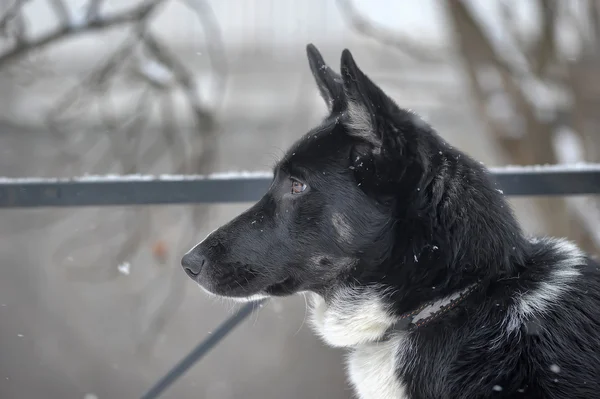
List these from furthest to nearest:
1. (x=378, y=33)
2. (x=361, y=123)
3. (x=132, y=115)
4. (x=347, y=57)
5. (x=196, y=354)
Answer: (x=378, y=33), (x=132, y=115), (x=196, y=354), (x=361, y=123), (x=347, y=57)

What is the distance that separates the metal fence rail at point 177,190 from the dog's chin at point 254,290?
0.32m

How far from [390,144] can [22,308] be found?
4.43m

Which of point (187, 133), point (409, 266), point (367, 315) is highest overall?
point (409, 266)

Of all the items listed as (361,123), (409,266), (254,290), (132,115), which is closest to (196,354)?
(254,290)

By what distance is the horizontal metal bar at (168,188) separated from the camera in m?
2.52

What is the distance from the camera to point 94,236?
5395 mm

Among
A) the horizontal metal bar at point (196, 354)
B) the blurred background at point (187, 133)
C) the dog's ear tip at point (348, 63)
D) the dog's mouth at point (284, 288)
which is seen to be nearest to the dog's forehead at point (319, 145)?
the dog's ear tip at point (348, 63)

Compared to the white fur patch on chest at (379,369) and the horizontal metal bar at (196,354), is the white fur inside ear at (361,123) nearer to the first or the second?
the white fur patch on chest at (379,369)

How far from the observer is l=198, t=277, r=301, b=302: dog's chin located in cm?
214

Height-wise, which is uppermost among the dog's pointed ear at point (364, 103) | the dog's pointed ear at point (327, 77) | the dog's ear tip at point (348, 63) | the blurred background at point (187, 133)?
the dog's ear tip at point (348, 63)

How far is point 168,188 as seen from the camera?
2.59 m

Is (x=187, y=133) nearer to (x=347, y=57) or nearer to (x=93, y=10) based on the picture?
(x=93, y=10)

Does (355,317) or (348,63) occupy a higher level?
(348,63)

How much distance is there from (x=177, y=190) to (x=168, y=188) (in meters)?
0.04
